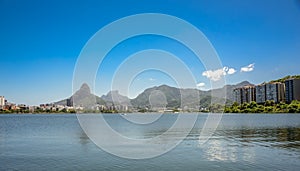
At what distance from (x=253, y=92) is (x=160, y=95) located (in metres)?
87.0

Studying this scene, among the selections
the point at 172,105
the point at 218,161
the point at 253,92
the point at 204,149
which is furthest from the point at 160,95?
the point at 253,92

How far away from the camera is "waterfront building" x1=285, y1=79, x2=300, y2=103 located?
12070 cm

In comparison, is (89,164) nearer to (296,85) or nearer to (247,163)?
(247,163)

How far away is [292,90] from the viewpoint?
122438 millimetres

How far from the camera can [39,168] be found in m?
16.2

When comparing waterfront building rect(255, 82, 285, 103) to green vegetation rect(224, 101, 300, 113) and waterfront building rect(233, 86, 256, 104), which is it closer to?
waterfront building rect(233, 86, 256, 104)

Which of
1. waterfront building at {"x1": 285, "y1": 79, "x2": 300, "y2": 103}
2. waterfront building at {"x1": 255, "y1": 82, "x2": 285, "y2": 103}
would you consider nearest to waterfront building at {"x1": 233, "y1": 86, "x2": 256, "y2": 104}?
waterfront building at {"x1": 255, "y1": 82, "x2": 285, "y2": 103}

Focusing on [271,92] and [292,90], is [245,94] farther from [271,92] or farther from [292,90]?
A: [292,90]

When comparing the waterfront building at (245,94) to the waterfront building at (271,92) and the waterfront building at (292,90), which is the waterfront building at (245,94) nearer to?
the waterfront building at (271,92)

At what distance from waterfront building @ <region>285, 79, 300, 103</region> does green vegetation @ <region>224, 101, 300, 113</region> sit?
3762 mm

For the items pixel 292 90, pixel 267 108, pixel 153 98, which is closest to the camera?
pixel 153 98

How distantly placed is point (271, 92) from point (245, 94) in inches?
828

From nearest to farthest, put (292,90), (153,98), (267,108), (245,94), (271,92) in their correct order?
1. (153,98)
2. (292,90)
3. (267,108)
4. (271,92)
5. (245,94)

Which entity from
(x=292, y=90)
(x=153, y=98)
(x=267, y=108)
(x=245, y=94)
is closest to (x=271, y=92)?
(x=267, y=108)
